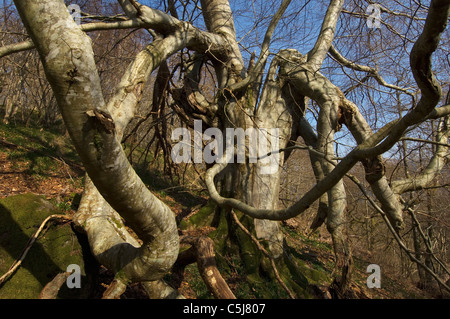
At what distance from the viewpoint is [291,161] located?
1451 cm

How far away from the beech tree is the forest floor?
35.8 inches

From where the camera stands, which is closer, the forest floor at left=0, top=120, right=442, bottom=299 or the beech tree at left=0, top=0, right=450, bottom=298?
the beech tree at left=0, top=0, right=450, bottom=298

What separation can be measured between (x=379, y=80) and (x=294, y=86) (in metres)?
1.49

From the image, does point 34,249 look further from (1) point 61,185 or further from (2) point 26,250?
(1) point 61,185

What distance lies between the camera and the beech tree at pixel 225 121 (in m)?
1.56

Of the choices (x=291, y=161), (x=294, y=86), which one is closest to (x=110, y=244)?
(x=294, y=86)

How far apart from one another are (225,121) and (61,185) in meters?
3.84

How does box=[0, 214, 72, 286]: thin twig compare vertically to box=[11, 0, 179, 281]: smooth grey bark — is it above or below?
below

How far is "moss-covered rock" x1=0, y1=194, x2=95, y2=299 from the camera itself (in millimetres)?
2703

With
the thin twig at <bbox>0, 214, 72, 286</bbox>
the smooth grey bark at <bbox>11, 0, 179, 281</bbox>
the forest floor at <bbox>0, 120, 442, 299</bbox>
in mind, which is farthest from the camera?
the forest floor at <bbox>0, 120, 442, 299</bbox>

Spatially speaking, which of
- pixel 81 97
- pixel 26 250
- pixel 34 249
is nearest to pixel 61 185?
pixel 34 249

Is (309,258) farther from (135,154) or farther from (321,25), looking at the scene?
(135,154)

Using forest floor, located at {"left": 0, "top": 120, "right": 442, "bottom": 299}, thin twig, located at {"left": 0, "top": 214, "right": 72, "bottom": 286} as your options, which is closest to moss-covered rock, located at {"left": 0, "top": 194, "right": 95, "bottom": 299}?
thin twig, located at {"left": 0, "top": 214, "right": 72, "bottom": 286}

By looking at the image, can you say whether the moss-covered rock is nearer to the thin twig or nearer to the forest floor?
the thin twig
